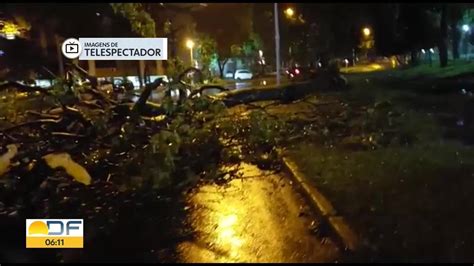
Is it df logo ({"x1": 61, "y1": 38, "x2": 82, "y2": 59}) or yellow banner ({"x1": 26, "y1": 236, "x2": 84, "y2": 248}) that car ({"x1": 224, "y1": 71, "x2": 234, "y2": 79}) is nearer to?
df logo ({"x1": 61, "y1": 38, "x2": 82, "y2": 59})

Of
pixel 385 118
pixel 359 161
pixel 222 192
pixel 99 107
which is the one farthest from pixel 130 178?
pixel 385 118

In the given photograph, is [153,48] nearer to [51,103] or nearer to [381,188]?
[381,188]

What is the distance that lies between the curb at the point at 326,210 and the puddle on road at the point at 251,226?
112 millimetres

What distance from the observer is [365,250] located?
4336 millimetres

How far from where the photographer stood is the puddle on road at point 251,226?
14.7 feet

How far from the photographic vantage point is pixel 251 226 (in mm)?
5258

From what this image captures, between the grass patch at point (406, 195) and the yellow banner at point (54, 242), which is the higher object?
the yellow banner at point (54, 242)

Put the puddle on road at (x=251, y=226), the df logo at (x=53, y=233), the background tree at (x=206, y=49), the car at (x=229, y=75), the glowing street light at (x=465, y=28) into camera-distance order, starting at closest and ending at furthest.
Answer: the df logo at (x=53, y=233)
the puddle on road at (x=251, y=226)
the background tree at (x=206, y=49)
the car at (x=229, y=75)
the glowing street light at (x=465, y=28)

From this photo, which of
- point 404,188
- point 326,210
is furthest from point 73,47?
point 404,188

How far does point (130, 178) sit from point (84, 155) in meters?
1.00

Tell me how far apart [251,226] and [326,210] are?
2.44ft

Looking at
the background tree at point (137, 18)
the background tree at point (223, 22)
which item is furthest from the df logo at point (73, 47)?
the background tree at point (137, 18)

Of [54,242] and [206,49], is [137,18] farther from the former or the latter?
[54,242]

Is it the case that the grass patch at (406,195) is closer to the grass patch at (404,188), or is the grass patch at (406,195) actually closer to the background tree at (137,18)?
the grass patch at (404,188)
